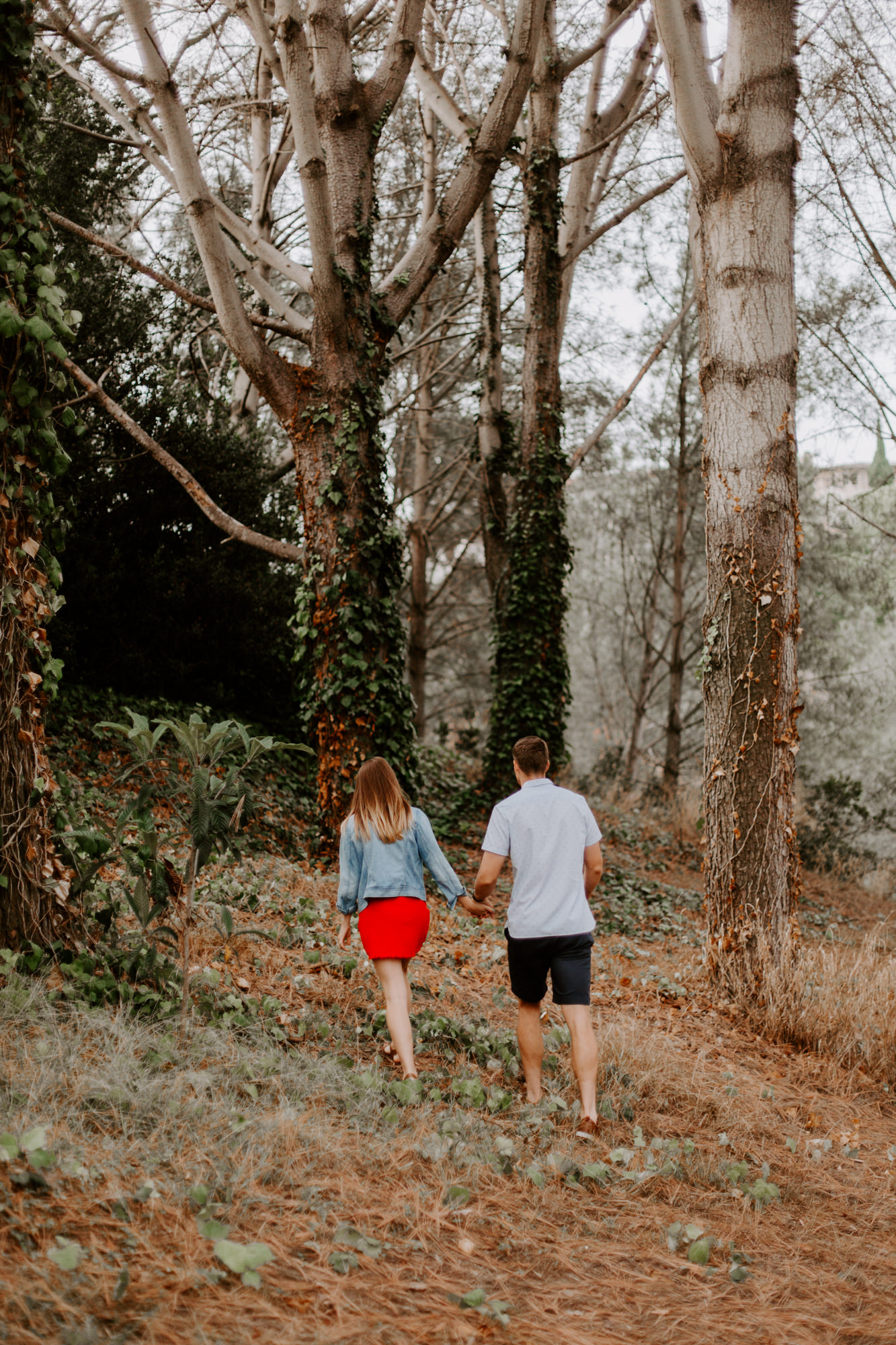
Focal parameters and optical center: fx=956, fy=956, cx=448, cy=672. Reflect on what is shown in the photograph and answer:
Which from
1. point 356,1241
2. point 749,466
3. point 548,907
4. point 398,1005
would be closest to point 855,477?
point 749,466

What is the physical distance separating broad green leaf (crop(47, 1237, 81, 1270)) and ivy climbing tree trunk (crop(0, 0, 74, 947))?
190 cm

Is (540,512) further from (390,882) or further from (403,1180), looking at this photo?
(403,1180)

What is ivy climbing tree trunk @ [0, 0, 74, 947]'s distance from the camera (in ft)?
13.1

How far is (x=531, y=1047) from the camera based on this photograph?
4.21 meters

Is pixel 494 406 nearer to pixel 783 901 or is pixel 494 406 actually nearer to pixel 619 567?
pixel 783 901

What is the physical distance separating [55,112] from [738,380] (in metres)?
9.95

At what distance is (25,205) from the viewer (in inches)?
164

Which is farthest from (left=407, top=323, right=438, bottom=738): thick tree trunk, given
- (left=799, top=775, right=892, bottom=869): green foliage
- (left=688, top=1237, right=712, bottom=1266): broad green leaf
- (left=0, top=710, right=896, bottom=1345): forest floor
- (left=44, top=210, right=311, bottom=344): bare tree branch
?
(left=688, top=1237, right=712, bottom=1266): broad green leaf

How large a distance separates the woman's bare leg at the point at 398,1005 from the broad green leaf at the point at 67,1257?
1.93m

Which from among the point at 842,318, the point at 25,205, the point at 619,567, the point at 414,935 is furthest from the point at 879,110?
the point at 619,567

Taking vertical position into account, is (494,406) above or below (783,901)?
above

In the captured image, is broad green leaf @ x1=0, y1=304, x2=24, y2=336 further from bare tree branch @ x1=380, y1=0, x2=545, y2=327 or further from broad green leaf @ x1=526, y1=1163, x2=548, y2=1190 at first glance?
bare tree branch @ x1=380, y1=0, x2=545, y2=327

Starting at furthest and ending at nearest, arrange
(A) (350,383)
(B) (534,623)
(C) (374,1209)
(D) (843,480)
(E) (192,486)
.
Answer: (D) (843,480) → (B) (534,623) → (E) (192,486) → (A) (350,383) → (C) (374,1209)

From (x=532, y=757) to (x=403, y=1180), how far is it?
1.86 meters
